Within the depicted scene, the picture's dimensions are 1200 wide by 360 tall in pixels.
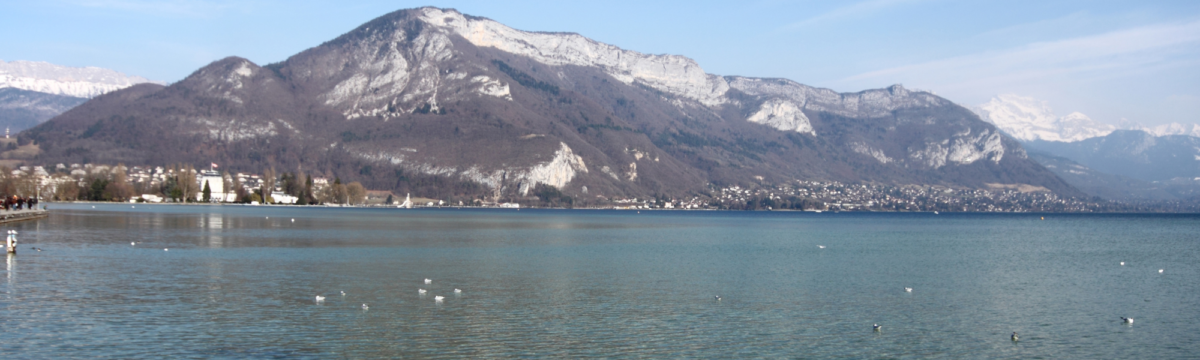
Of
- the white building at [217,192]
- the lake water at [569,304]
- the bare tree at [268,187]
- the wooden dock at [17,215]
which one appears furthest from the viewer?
the bare tree at [268,187]

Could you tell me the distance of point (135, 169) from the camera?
7771 inches

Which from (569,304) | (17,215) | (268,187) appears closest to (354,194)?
(268,187)

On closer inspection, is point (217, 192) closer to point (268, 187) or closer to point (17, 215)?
point (268, 187)

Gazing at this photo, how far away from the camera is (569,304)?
28266 mm

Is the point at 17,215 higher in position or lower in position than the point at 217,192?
lower

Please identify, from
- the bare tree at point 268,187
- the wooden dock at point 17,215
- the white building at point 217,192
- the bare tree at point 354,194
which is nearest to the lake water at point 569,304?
the wooden dock at point 17,215

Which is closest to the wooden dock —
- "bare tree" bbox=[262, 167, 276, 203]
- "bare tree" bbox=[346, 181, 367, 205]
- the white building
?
the white building

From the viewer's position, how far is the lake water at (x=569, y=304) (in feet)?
68.5

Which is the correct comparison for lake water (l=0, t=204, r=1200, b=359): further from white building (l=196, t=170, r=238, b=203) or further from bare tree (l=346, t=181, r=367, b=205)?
bare tree (l=346, t=181, r=367, b=205)

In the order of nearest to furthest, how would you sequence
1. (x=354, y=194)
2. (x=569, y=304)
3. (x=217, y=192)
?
(x=569, y=304)
(x=217, y=192)
(x=354, y=194)

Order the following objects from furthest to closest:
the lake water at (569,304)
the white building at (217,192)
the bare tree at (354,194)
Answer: the bare tree at (354,194) → the white building at (217,192) → the lake water at (569,304)

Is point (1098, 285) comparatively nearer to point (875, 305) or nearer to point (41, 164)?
point (875, 305)

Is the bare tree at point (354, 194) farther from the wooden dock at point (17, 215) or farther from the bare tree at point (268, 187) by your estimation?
the wooden dock at point (17, 215)

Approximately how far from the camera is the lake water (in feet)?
68.5
